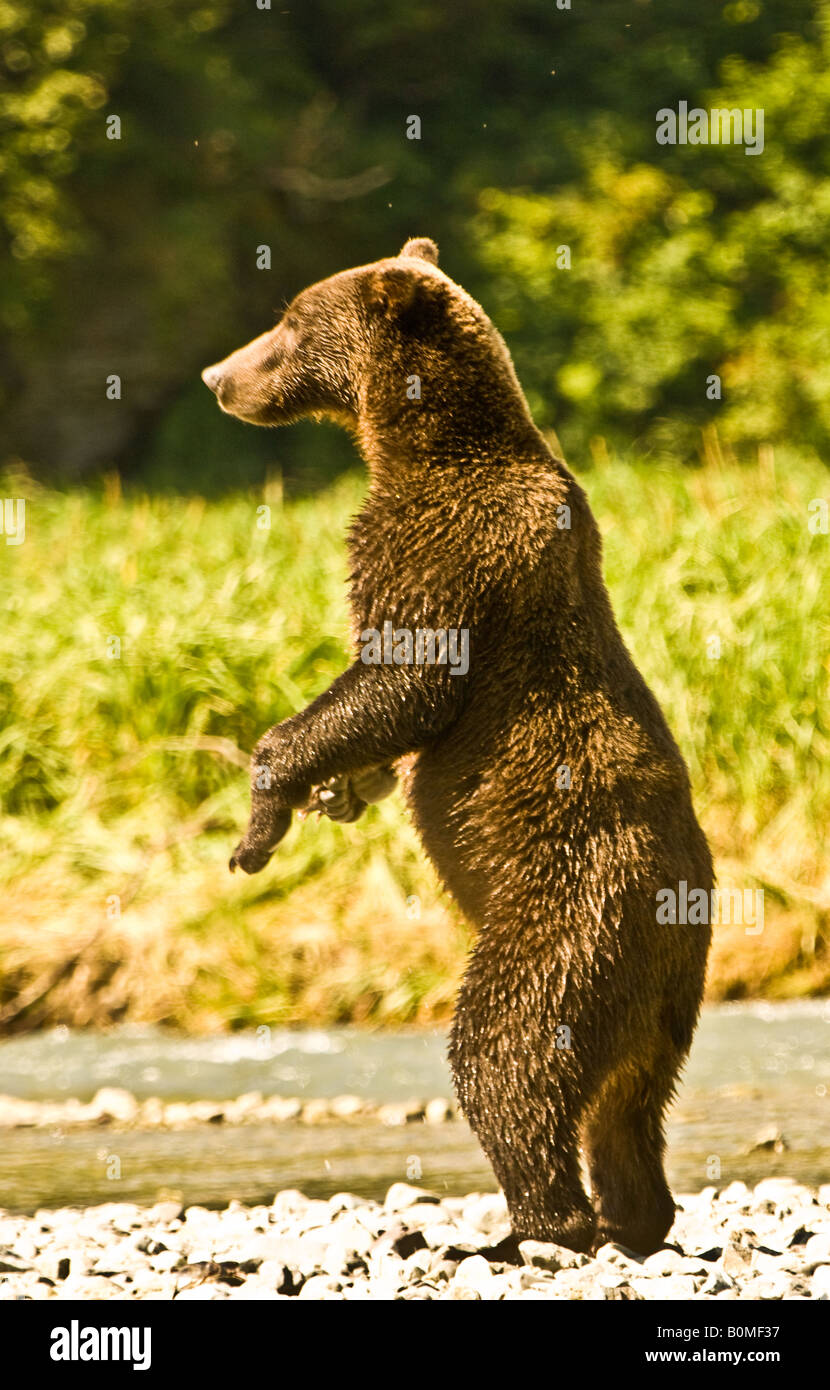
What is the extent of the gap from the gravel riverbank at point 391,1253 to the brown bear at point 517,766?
159mm

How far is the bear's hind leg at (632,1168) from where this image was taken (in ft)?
11.9

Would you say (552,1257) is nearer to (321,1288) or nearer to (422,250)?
(321,1288)

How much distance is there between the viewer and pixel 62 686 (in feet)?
28.1

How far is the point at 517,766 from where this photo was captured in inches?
136

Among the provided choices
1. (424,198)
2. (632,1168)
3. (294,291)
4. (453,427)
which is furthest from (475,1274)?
(294,291)

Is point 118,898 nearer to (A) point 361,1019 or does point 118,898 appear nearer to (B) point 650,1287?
(A) point 361,1019

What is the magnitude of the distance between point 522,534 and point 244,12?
771 inches

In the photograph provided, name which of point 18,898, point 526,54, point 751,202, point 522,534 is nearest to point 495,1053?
point 522,534

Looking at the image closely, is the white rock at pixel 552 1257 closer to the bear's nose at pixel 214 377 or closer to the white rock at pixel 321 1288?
the white rock at pixel 321 1288

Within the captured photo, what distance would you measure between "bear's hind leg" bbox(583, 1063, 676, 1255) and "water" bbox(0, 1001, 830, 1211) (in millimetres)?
1032

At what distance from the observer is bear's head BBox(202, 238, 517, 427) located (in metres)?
3.68

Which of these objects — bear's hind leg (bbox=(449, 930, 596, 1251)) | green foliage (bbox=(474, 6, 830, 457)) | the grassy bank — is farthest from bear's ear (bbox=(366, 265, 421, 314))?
green foliage (bbox=(474, 6, 830, 457))

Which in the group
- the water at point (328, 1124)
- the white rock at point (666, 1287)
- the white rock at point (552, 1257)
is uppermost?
the white rock at point (552, 1257)

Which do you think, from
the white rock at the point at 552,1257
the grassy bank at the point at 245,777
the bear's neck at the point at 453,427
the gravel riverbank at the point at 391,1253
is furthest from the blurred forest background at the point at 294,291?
the white rock at the point at 552,1257
